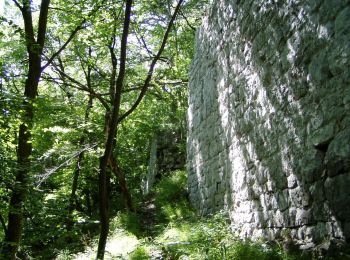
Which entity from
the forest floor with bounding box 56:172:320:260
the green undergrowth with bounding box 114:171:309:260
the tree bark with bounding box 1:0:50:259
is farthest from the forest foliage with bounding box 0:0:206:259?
the green undergrowth with bounding box 114:171:309:260

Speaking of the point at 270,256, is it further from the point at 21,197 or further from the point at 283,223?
the point at 21,197

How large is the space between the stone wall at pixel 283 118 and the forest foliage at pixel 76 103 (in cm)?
130

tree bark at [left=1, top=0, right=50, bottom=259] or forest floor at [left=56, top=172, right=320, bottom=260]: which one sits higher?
tree bark at [left=1, top=0, right=50, bottom=259]

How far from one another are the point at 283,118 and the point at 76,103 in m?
7.28

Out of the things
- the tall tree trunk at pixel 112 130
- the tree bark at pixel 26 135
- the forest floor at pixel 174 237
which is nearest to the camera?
the tall tree trunk at pixel 112 130

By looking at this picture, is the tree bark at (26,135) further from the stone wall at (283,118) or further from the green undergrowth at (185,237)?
the stone wall at (283,118)

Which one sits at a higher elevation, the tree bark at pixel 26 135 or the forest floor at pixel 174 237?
the tree bark at pixel 26 135

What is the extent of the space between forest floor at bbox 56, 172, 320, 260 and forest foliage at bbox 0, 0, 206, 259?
87cm

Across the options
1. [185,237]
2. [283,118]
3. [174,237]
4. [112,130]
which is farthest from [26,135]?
[283,118]

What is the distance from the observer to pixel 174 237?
5855 millimetres

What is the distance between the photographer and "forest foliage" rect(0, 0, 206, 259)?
4.91 metres

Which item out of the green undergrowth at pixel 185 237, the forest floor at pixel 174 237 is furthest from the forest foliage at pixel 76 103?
the green undergrowth at pixel 185 237

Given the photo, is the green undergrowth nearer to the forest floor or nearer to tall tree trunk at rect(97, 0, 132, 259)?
the forest floor

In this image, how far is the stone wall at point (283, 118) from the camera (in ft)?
10.4
